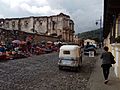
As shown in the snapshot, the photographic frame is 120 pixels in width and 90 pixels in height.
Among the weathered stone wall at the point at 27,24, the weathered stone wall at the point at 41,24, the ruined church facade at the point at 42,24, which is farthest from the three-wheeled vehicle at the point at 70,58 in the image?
the weathered stone wall at the point at 27,24

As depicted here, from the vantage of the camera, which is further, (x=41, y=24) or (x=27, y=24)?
(x=41, y=24)

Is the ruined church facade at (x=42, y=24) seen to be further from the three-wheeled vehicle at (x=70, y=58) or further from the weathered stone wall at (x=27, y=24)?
the three-wheeled vehicle at (x=70, y=58)

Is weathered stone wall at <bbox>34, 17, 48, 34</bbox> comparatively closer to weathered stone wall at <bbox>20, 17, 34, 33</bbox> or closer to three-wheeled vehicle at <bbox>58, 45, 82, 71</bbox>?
weathered stone wall at <bbox>20, 17, 34, 33</bbox>

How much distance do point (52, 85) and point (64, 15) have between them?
212 ft

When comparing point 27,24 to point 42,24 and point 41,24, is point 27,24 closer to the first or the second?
point 41,24

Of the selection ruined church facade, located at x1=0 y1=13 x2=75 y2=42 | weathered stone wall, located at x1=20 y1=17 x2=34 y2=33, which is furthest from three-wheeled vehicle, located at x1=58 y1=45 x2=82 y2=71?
weathered stone wall, located at x1=20 y1=17 x2=34 y2=33

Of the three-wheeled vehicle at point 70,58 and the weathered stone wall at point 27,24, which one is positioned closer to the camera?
the three-wheeled vehicle at point 70,58

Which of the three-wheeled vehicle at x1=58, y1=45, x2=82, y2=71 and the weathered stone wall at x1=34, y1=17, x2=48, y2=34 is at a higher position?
the weathered stone wall at x1=34, y1=17, x2=48, y2=34

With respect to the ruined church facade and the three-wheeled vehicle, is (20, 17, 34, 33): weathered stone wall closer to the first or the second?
the ruined church facade

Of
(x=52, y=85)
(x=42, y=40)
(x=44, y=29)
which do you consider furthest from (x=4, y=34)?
(x=44, y=29)

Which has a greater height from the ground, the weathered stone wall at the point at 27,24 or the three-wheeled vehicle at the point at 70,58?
the weathered stone wall at the point at 27,24

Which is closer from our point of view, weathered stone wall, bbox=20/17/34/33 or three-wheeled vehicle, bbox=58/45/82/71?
three-wheeled vehicle, bbox=58/45/82/71

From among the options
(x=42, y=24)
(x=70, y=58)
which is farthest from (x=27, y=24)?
(x=70, y=58)

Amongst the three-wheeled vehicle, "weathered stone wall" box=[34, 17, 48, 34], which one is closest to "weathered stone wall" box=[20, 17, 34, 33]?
"weathered stone wall" box=[34, 17, 48, 34]
